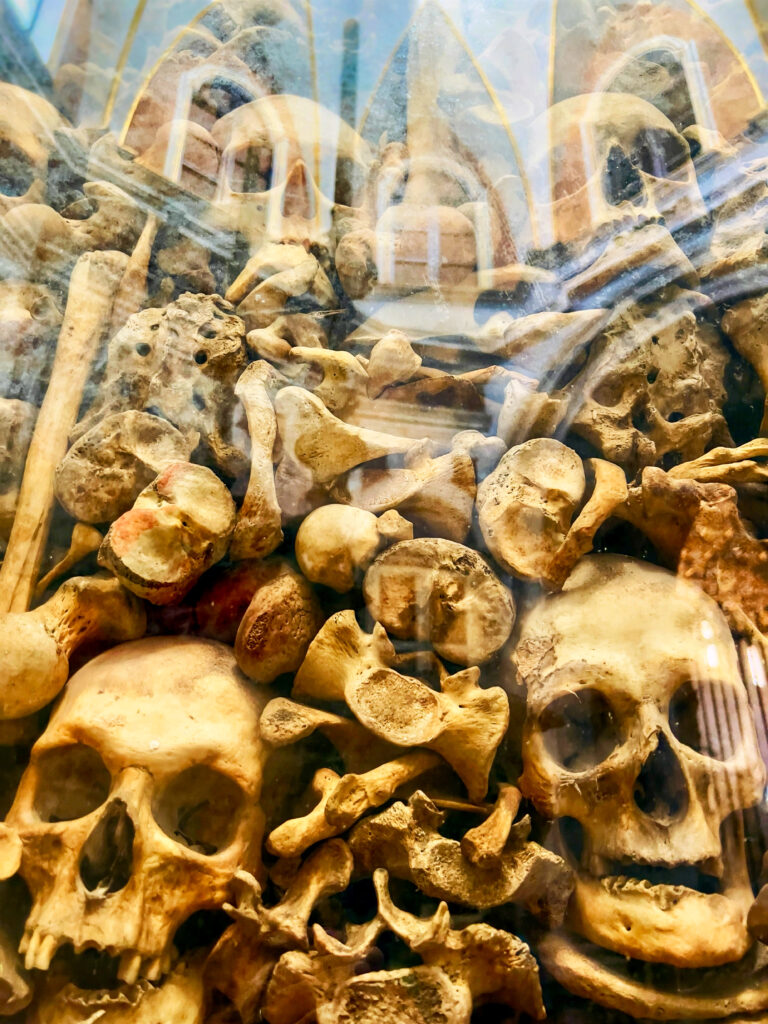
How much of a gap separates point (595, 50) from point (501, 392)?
1.05 metres

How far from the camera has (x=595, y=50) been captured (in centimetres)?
188

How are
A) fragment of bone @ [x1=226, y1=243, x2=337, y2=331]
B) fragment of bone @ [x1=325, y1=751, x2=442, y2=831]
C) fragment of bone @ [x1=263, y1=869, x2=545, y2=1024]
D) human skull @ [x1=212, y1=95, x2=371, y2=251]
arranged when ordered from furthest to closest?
human skull @ [x1=212, y1=95, x2=371, y2=251] → fragment of bone @ [x1=226, y1=243, x2=337, y2=331] → fragment of bone @ [x1=325, y1=751, x2=442, y2=831] → fragment of bone @ [x1=263, y1=869, x2=545, y2=1024]

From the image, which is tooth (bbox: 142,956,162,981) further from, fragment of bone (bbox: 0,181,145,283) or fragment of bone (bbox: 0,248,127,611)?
fragment of bone (bbox: 0,181,145,283)

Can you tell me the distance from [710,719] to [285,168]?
4.69ft

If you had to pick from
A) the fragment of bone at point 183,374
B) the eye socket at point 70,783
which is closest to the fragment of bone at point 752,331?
the fragment of bone at point 183,374

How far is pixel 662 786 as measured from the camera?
3.70 feet

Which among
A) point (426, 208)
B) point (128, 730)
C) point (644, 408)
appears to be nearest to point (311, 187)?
point (426, 208)

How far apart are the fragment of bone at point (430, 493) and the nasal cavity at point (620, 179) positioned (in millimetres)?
738

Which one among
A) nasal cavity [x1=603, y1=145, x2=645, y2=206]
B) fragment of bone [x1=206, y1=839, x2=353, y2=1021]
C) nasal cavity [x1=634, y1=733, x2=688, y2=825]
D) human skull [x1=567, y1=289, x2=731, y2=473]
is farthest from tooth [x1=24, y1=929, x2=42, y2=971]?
nasal cavity [x1=603, y1=145, x2=645, y2=206]

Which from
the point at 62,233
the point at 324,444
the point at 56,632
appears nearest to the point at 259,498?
the point at 324,444

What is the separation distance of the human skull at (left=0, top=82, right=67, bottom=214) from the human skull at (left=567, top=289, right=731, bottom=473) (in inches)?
49.1

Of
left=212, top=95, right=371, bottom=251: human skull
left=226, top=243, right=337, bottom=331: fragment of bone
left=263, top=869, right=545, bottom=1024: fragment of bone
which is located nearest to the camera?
left=263, top=869, right=545, bottom=1024: fragment of bone

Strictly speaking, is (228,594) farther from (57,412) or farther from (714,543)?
(714,543)

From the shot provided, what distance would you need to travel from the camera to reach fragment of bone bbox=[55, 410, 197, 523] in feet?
4.28
